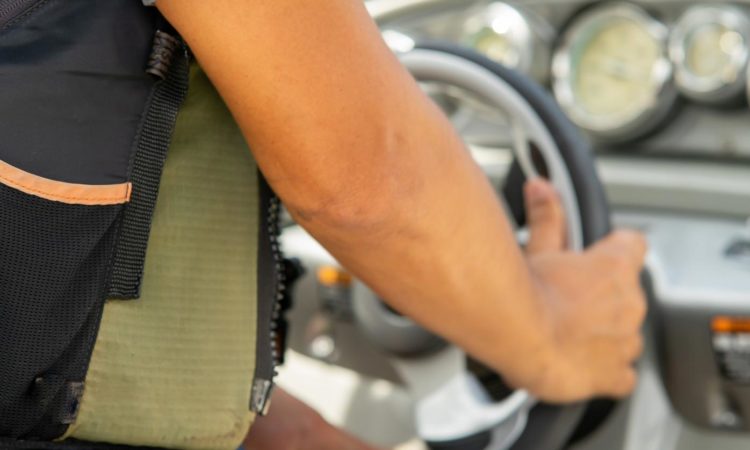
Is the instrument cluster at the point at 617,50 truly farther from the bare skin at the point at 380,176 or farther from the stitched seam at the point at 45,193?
the stitched seam at the point at 45,193

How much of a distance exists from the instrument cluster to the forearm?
890mm

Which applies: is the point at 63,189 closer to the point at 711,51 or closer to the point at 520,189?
the point at 520,189

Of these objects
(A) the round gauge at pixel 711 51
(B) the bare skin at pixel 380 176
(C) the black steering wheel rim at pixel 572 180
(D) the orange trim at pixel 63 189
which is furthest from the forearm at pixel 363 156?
(A) the round gauge at pixel 711 51

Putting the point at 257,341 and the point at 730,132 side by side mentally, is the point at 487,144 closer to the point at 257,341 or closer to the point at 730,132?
the point at 730,132

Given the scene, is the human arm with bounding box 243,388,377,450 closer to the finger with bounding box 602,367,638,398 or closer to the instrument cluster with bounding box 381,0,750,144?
the finger with bounding box 602,367,638,398

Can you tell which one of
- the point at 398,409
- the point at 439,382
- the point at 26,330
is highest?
the point at 26,330

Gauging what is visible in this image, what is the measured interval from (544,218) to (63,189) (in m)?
0.81

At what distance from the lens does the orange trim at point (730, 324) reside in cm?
153

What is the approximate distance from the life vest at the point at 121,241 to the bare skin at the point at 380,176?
0.07m

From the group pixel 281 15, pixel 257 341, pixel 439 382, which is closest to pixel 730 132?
pixel 439 382

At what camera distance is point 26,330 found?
852mm

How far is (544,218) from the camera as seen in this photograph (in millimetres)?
1521

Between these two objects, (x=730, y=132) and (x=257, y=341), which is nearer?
(x=257, y=341)

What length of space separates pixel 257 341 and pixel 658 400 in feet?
2.63
